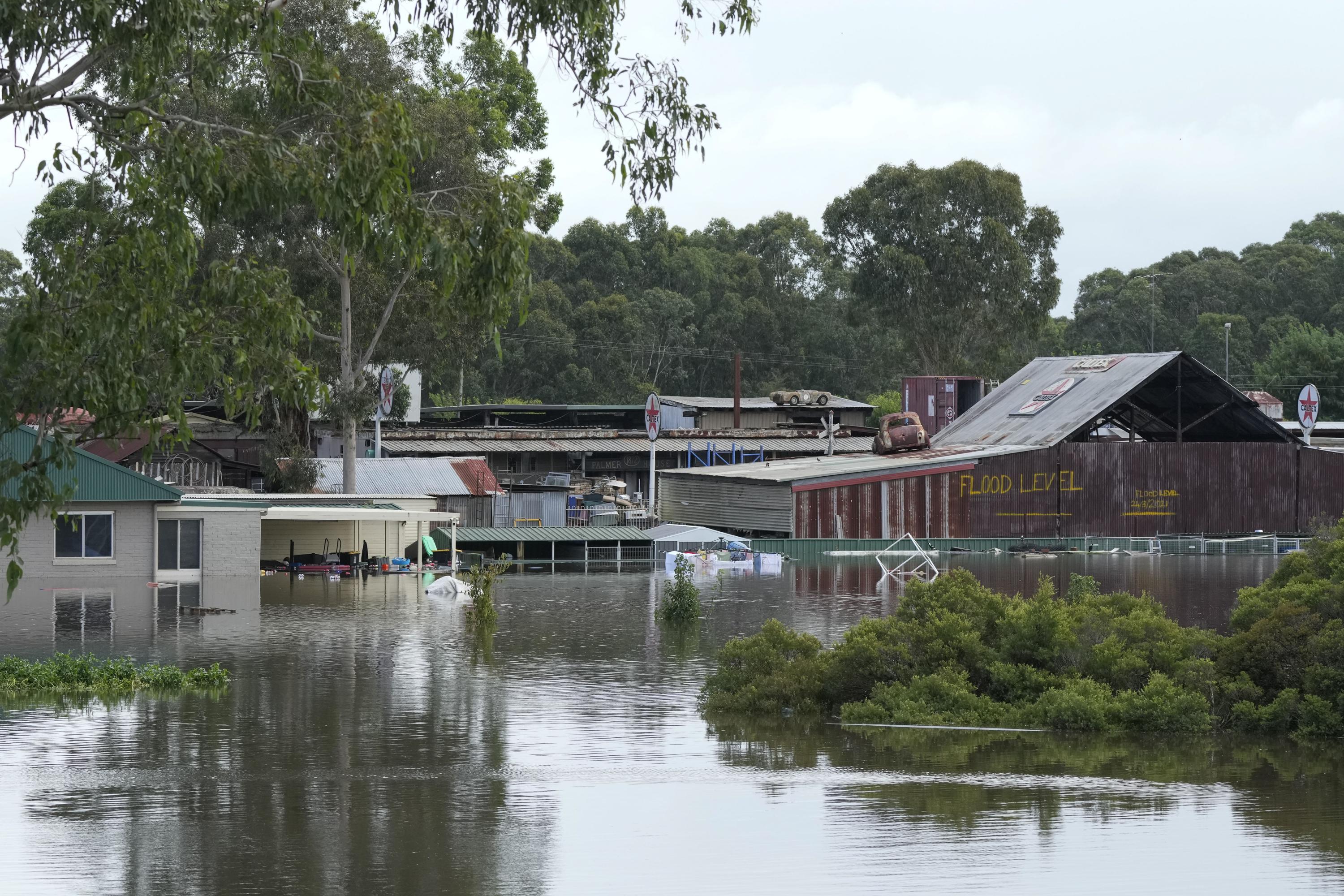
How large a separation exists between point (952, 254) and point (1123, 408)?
27216mm

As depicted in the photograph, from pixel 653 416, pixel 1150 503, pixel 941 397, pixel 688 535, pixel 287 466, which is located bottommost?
pixel 688 535

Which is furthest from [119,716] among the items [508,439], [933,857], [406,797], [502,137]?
[508,439]

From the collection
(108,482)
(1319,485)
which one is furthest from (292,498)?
(1319,485)

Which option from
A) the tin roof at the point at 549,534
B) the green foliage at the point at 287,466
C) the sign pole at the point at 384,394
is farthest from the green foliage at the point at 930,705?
the sign pole at the point at 384,394

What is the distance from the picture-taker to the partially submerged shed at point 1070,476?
60531 mm

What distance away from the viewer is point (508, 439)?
74.8m

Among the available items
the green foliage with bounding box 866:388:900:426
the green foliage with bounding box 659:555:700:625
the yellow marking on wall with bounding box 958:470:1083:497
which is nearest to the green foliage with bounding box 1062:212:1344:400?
the green foliage with bounding box 866:388:900:426

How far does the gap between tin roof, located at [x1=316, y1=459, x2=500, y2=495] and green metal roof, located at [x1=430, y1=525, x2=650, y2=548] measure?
187 cm

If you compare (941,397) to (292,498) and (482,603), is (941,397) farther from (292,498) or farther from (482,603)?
(482,603)

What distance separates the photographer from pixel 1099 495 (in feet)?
214

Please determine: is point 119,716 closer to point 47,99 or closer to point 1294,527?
point 47,99

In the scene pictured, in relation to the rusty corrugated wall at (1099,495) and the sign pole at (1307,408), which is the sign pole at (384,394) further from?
the sign pole at (1307,408)

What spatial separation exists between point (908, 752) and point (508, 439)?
5730 cm

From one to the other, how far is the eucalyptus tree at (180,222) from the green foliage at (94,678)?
8.34 metres
